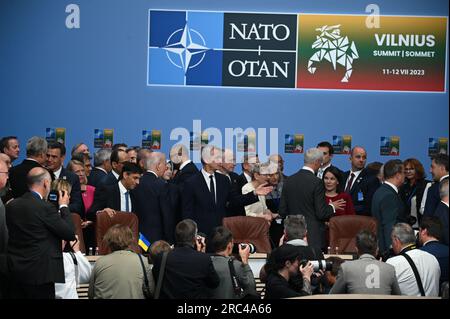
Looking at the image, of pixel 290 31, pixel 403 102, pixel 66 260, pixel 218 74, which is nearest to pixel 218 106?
pixel 218 74

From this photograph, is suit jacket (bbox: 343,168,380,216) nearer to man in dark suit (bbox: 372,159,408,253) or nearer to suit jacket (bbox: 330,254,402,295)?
man in dark suit (bbox: 372,159,408,253)

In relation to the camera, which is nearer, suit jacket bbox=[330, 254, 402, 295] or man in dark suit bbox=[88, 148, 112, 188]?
suit jacket bbox=[330, 254, 402, 295]

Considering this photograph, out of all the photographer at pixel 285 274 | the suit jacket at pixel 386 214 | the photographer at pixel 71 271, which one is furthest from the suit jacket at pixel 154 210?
the photographer at pixel 285 274

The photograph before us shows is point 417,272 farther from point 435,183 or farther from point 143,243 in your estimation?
point 143,243

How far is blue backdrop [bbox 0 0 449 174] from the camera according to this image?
13.5 metres

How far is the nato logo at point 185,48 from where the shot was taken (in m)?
13.5

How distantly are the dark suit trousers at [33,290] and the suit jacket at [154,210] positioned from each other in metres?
2.39

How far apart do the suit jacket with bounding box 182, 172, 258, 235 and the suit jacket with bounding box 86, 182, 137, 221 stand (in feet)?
2.11

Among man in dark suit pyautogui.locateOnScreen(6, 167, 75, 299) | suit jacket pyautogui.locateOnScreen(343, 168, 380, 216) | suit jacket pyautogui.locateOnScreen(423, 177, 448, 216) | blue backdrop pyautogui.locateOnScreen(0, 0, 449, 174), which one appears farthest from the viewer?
blue backdrop pyautogui.locateOnScreen(0, 0, 449, 174)

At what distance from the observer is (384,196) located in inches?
377

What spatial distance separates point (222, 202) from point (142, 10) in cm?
465

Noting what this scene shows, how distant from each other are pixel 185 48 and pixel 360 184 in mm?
3500

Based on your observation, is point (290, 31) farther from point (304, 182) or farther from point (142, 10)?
point (304, 182)

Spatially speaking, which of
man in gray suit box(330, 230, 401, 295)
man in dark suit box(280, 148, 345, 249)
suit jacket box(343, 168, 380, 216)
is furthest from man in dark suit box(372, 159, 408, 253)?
man in gray suit box(330, 230, 401, 295)
